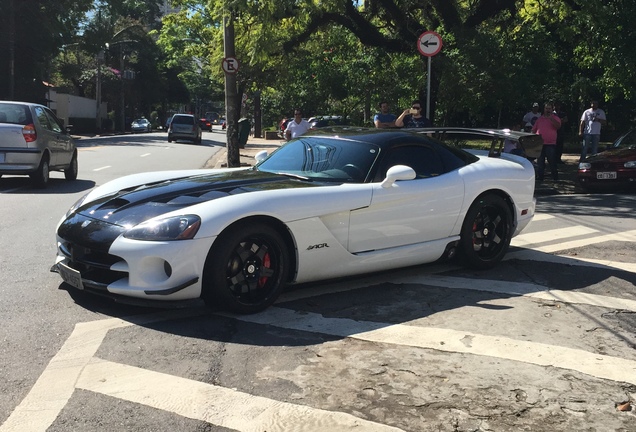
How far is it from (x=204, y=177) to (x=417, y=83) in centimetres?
1387

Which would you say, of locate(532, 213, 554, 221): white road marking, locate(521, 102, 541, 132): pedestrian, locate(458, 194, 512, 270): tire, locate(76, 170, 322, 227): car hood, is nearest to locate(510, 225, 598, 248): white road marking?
locate(532, 213, 554, 221): white road marking

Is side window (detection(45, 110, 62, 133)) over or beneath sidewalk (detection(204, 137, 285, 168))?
over

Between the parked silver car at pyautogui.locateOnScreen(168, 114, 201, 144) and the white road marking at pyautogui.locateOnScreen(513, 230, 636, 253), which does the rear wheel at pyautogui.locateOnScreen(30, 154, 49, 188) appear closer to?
the white road marking at pyautogui.locateOnScreen(513, 230, 636, 253)

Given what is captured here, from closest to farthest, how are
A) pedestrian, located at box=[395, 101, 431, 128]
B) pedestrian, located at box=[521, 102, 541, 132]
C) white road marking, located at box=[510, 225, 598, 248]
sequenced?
1. white road marking, located at box=[510, 225, 598, 248]
2. pedestrian, located at box=[395, 101, 431, 128]
3. pedestrian, located at box=[521, 102, 541, 132]

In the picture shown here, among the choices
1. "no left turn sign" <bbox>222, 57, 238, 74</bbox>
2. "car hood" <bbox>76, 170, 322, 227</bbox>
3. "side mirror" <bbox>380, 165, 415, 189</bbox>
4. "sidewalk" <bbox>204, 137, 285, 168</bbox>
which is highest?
"no left turn sign" <bbox>222, 57, 238, 74</bbox>

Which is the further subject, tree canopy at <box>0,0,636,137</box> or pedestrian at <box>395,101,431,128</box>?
tree canopy at <box>0,0,636,137</box>

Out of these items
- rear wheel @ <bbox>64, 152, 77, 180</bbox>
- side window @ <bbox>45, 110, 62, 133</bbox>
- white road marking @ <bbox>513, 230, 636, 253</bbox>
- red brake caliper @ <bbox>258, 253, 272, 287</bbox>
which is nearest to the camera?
red brake caliper @ <bbox>258, 253, 272, 287</bbox>

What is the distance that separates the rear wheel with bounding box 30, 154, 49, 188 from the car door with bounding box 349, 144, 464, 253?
8587 millimetres

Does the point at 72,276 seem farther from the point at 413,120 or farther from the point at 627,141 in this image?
the point at 627,141

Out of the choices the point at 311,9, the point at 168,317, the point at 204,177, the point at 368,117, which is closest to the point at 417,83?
the point at 311,9

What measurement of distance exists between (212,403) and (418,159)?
3.41 m

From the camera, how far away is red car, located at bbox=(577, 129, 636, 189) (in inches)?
514

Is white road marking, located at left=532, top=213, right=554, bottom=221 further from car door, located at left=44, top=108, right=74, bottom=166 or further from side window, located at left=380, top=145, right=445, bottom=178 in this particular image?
car door, located at left=44, top=108, right=74, bottom=166

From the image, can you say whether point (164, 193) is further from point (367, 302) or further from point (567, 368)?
point (567, 368)
